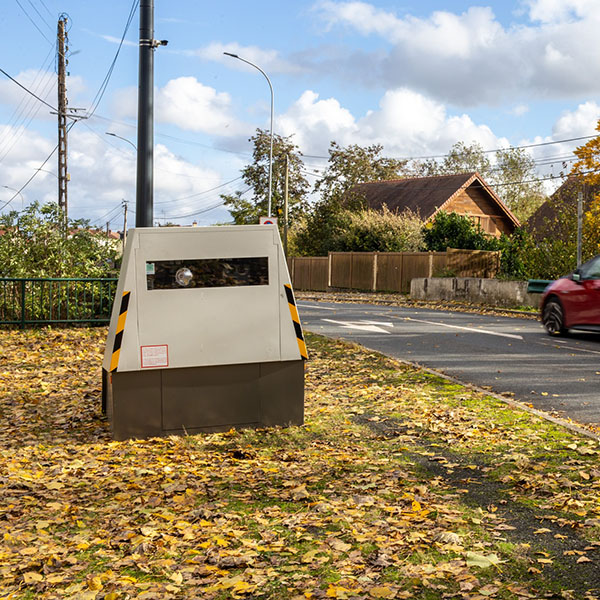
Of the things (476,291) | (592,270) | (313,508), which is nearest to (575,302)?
(592,270)

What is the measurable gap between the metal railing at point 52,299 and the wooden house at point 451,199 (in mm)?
32678

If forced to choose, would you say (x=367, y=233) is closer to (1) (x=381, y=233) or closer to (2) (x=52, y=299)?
(1) (x=381, y=233)

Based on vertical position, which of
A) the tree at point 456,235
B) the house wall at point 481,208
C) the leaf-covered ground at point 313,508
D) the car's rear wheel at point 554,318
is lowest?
the leaf-covered ground at point 313,508

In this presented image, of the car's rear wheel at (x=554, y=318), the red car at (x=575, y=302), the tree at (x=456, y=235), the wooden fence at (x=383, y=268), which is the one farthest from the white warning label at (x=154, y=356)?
the tree at (x=456, y=235)

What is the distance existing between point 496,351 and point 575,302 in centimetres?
269

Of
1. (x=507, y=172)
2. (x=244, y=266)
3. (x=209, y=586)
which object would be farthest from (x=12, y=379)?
(x=507, y=172)

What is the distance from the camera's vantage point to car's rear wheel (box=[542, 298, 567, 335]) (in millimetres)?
15397

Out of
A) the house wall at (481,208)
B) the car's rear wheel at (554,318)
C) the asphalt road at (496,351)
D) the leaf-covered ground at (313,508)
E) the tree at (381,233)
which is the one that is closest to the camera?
the leaf-covered ground at (313,508)

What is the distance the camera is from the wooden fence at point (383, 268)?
32.0 metres

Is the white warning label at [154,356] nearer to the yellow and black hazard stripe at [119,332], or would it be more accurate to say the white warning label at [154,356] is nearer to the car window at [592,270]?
the yellow and black hazard stripe at [119,332]

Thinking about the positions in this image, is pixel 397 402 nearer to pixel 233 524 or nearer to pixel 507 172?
pixel 233 524

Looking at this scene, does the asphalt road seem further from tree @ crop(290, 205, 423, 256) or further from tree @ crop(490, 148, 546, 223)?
tree @ crop(490, 148, 546, 223)

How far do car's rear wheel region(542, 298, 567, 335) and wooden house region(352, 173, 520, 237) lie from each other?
31005 mm

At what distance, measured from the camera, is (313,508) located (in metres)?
4.97
